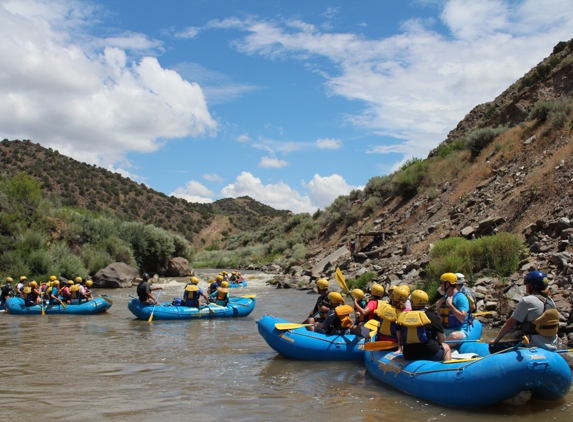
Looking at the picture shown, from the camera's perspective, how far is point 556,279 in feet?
34.1

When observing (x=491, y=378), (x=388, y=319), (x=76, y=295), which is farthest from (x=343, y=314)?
(x=76, y=295)

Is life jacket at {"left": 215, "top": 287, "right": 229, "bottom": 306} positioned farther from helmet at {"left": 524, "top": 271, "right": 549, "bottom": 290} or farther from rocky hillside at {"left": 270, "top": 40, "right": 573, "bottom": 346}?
helmet at {"left": 524, "top": 271, "right": 549, "bottom": 290}

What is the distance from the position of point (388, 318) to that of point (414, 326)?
2.60 ft

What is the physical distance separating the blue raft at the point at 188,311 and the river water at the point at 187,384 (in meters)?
1.43

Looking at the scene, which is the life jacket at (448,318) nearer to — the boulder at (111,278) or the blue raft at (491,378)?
the blue raft at (491,378)

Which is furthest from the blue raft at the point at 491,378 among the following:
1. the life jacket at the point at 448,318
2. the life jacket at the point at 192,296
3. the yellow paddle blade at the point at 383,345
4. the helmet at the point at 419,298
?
the life jacket at the point at 192,296

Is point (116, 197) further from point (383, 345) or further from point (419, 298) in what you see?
point (419, 298)

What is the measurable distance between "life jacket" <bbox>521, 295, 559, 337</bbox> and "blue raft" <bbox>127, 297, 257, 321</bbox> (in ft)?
32.8

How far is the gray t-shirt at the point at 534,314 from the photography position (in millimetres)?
6027

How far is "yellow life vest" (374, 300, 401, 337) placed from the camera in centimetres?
739

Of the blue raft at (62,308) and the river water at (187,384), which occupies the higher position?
the blue raft at (62,308)

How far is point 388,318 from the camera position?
7441 mm

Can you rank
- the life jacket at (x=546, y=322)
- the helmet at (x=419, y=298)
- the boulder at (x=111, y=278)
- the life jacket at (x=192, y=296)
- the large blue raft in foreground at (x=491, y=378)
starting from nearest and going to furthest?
the large blue raft in foreground at (x=491, y=378)
the life jacket at (x=546, y=322)
the helmet at (x=419, y=298)
the life jacket at (x=192, y=296)
the boulder at (x=111, y=278)

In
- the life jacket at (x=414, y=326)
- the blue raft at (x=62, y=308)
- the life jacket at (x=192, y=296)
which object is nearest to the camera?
the life jacket at (x=414, y=326)
